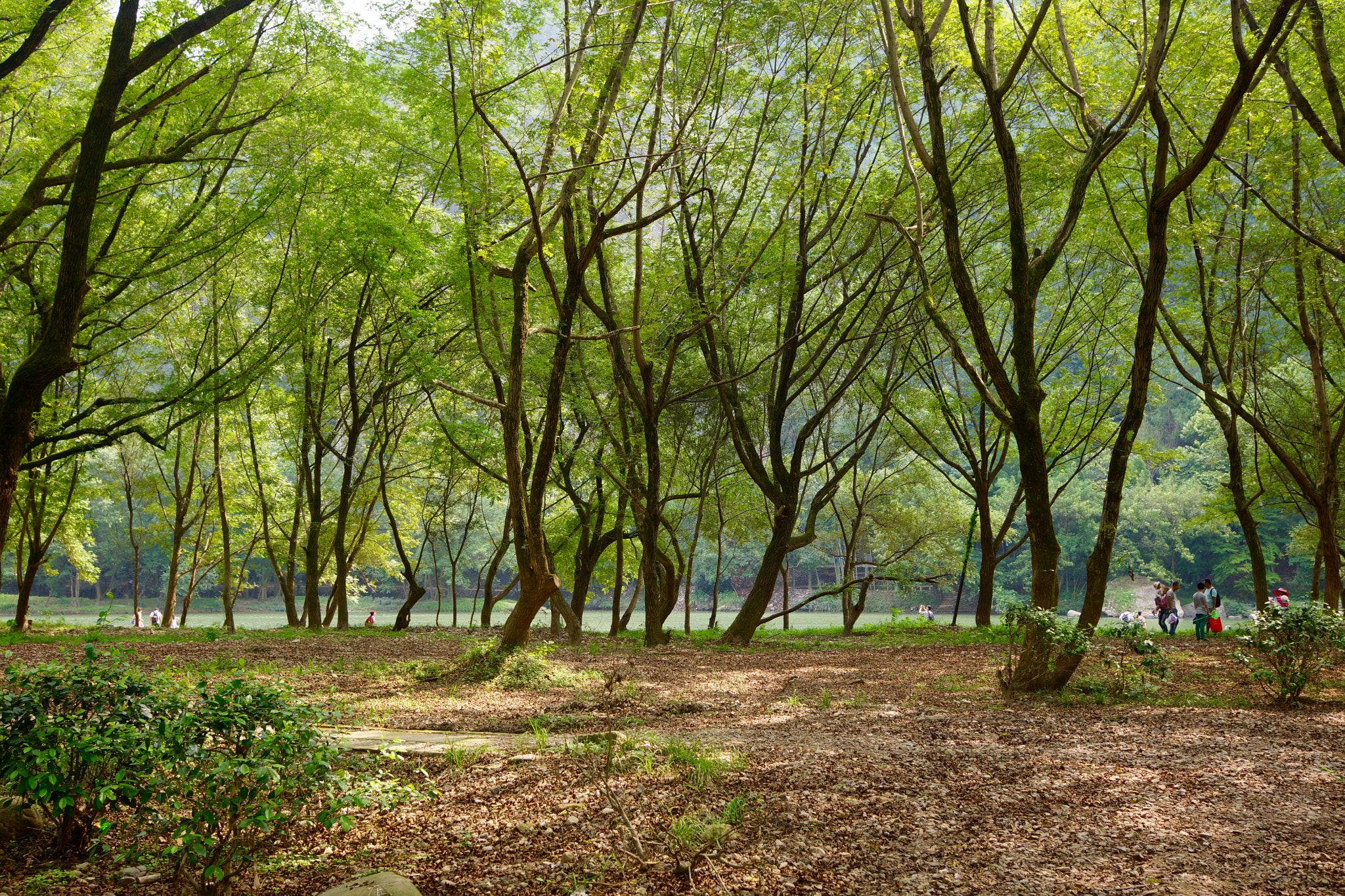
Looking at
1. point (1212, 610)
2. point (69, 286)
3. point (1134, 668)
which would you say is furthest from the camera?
point (1212, 610)

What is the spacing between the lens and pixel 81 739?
115 inches

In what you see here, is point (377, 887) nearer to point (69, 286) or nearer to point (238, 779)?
point (238, 779)

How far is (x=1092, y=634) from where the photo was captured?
7.02 meters

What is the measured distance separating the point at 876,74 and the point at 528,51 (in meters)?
5.14

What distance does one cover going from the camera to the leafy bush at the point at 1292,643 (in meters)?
6.58

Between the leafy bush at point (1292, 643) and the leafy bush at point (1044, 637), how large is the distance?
4.64ft

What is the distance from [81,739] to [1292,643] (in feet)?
27.2

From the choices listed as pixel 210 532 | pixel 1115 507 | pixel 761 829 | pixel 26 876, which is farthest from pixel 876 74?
pixel 210 532

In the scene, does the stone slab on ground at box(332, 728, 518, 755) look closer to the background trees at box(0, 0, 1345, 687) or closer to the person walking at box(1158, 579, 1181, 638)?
the background trees at box(0, 0, 1345, 687)

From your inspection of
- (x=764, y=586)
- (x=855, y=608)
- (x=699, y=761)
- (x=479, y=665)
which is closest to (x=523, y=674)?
(x=479, y=665)

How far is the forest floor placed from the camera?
10.4 feet

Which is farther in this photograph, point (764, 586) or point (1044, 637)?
point (764, 586)

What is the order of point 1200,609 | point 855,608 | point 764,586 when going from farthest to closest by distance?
point 1200,609, point 855,608, point 764,586

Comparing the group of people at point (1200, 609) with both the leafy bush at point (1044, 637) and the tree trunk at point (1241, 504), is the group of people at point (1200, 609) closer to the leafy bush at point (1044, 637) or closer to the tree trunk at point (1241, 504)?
the tree trunk at point (1241, 504)
